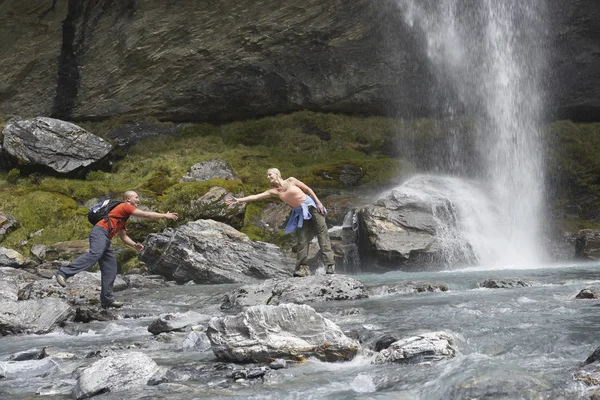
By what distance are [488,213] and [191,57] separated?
17.5 m

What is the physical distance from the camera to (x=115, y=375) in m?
5.14

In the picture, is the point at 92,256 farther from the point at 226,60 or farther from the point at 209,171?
the point at 226,60

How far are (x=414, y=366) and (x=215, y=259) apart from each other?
9.26m

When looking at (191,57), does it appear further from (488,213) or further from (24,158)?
(488,213)

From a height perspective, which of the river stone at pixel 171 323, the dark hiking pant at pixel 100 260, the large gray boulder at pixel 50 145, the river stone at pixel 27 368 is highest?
the large gray boulder at pixel 50 145

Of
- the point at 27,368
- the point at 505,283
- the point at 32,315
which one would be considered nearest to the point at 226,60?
the point at 505,283

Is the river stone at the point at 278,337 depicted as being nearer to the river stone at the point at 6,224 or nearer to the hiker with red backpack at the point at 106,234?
the hiker with red backpack at the point at 106,234

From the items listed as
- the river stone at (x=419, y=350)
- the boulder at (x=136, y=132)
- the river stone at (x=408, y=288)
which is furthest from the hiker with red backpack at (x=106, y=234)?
the boulder at (x=136, y=132)

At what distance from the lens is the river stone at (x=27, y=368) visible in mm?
5825

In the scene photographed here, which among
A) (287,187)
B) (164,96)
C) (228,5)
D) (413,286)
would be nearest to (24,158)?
(164,96)

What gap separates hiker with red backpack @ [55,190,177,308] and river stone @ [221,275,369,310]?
167 centimetres

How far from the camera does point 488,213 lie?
19.0 meters

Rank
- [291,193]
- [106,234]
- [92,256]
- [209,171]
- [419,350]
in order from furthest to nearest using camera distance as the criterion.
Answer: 1. [209,171]
2. [291,193]
3. [106,234]
4. [92,256]
5. [419,350]

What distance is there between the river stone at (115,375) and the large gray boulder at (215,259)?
27.0 ft
